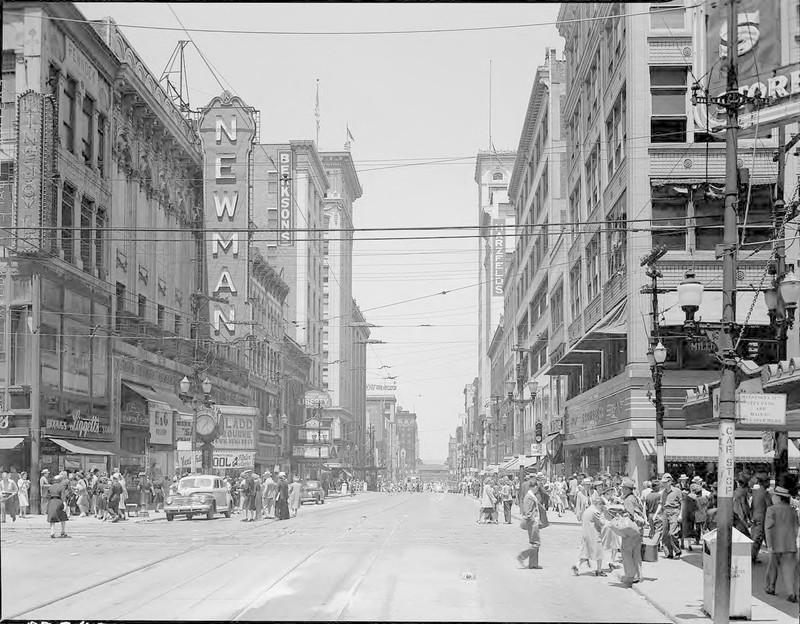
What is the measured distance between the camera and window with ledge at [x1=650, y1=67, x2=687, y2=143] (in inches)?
1694

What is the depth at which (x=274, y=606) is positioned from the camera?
16.6 meters

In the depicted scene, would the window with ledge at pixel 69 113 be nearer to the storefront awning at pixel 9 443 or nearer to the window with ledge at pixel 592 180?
the storefront awning at pixel 9 443

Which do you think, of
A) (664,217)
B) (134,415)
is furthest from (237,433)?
(664,217)

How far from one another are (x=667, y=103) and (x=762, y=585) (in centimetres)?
2713

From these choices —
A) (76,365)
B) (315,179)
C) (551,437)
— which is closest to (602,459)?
(551,437)

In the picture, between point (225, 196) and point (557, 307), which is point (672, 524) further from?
point (557, 307)

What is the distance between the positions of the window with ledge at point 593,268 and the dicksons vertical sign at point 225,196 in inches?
864

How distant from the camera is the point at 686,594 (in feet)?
62.3

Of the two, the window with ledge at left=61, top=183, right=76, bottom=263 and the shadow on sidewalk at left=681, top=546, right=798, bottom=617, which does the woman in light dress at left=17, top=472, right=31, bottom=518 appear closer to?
the window with ledge at left=61, top=183, right=76, bottom=263

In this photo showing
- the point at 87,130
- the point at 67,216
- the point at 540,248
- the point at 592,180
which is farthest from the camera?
the point at 540,248

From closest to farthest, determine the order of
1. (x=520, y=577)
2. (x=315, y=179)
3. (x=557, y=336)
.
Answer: (x=520, y=577) → (x=557, y=336) → (x=315, y=179)

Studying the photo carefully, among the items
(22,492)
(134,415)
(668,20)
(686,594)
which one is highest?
(668,20)

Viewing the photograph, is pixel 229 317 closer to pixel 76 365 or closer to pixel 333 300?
pixel 76 365

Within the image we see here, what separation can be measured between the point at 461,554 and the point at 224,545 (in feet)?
22.3
